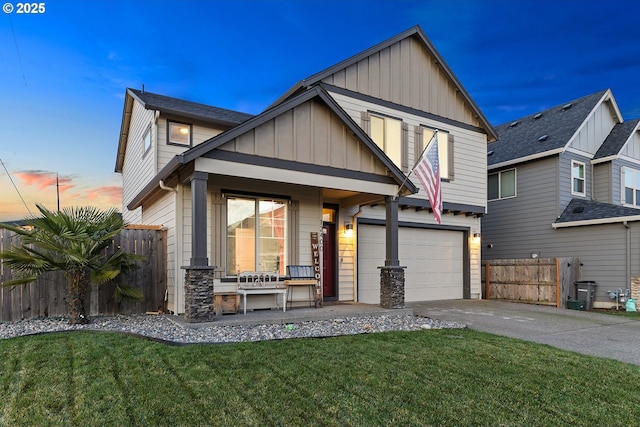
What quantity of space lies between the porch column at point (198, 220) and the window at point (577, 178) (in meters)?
12.7

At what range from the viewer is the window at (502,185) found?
14.7m

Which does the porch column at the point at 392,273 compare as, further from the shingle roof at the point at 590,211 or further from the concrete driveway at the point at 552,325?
the shingle roof at the point at 590,211

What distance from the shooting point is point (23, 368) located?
13.4 feet

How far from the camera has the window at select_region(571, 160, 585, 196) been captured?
13797 millimetres

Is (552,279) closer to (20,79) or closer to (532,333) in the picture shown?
(532,333)

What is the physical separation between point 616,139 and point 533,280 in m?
6.91

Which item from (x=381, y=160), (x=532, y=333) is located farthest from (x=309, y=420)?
(x=381, y=160)

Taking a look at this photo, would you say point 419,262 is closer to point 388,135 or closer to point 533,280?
point 533,280

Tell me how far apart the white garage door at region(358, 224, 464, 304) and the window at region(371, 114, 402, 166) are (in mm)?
2090

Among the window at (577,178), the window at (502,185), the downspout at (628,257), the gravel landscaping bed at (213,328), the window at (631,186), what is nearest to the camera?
the gravel landscaping bed at (213,328)

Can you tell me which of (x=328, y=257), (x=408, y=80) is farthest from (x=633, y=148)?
(x=328, y=257)

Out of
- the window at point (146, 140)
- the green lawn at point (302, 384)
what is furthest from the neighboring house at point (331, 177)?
the green lawn at point (302, 384)

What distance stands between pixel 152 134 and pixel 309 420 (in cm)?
885

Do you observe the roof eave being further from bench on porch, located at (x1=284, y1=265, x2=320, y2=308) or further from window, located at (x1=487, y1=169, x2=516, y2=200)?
bench on porch, located at (x1=284, y1=265, x2=320, y2=308)
